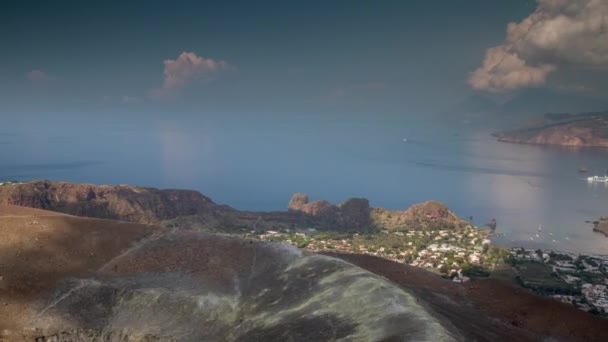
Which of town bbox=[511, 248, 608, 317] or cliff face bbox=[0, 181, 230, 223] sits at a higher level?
cliff face bbox=[0, 181, 230, 223]

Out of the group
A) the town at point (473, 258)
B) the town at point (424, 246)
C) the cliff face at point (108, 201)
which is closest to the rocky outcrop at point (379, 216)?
the town at point (424, 246)

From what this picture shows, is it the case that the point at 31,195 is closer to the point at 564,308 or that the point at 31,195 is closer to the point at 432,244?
the point at 432,244

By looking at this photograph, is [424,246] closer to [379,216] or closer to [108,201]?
[379,216]

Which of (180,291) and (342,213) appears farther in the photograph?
(342,213)

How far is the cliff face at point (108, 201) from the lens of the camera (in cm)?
12150

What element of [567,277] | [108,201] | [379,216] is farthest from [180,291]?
[379,216]

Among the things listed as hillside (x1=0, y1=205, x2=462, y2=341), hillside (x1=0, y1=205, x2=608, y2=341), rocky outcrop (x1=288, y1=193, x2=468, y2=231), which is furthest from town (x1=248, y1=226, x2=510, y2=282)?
hillside (x1=0, y1=205, x2=462, y2=341)

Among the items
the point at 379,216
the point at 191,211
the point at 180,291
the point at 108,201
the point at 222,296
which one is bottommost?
the point at 379,216

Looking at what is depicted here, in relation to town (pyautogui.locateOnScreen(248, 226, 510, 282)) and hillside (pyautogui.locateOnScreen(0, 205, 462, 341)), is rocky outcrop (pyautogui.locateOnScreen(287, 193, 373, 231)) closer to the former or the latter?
town (pyautogui.locateOnScreen(248, 226, 510, 282))

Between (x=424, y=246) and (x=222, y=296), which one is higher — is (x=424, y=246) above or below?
below

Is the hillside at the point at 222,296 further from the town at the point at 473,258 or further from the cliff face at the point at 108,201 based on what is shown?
the cliff face at the point at 108,201

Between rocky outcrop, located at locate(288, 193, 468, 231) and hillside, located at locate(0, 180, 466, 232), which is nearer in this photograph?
hillside, located at locate(0, 180, 466, 232)

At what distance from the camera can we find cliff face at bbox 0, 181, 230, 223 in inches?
4783

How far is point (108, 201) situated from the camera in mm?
129375
